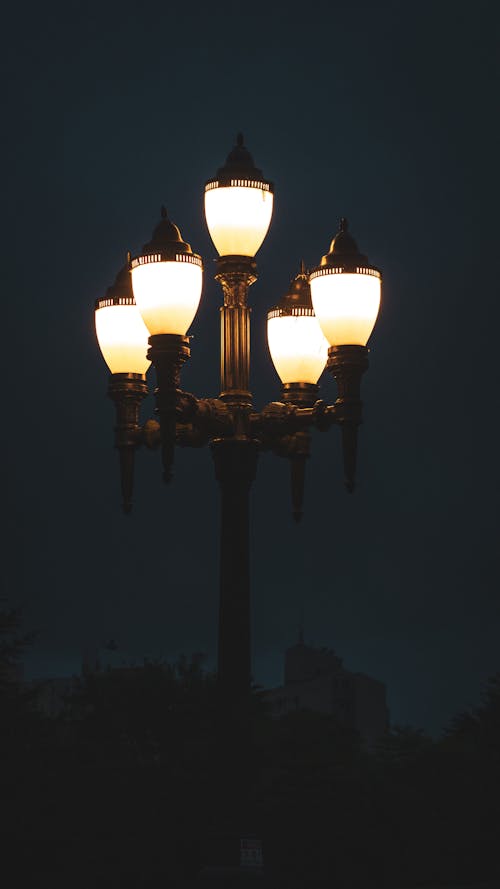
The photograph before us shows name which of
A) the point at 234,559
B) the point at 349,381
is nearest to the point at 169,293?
the point at 349,381

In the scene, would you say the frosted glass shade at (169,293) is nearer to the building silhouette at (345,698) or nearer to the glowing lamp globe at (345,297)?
the glowing lamp globe at (345,297)

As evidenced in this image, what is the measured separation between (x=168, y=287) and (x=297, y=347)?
1545 millimetres

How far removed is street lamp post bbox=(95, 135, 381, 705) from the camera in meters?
8.62

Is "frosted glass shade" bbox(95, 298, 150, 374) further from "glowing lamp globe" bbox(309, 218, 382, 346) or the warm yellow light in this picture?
Result: "glowing lamp globe" bbox(309, 218, 382, 346)

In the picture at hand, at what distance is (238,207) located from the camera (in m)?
9.19

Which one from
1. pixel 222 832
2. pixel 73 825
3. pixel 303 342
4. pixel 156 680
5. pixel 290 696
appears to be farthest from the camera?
pixel 290 696

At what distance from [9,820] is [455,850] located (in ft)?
28.6

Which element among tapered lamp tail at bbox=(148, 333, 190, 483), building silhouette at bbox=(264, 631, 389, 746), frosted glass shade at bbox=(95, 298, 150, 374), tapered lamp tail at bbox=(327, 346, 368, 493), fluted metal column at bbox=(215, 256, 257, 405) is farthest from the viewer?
building silhouette at bbox=(264, 631, 389, 746)

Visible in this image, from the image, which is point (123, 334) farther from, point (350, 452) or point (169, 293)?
point (350, 452)

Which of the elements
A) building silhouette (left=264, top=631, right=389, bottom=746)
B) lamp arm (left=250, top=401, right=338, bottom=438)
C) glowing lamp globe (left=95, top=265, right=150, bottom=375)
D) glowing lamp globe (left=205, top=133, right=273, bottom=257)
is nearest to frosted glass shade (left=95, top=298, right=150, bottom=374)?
glowing lamp globe (left=95, top=265, right=150, bottom=375)

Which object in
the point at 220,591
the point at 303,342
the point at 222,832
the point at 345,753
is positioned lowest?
the point at 222,832

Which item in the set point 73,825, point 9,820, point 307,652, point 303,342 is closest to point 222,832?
point 303,342

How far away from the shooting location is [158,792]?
3812cm

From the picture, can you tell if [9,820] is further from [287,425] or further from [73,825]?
[287,425]
